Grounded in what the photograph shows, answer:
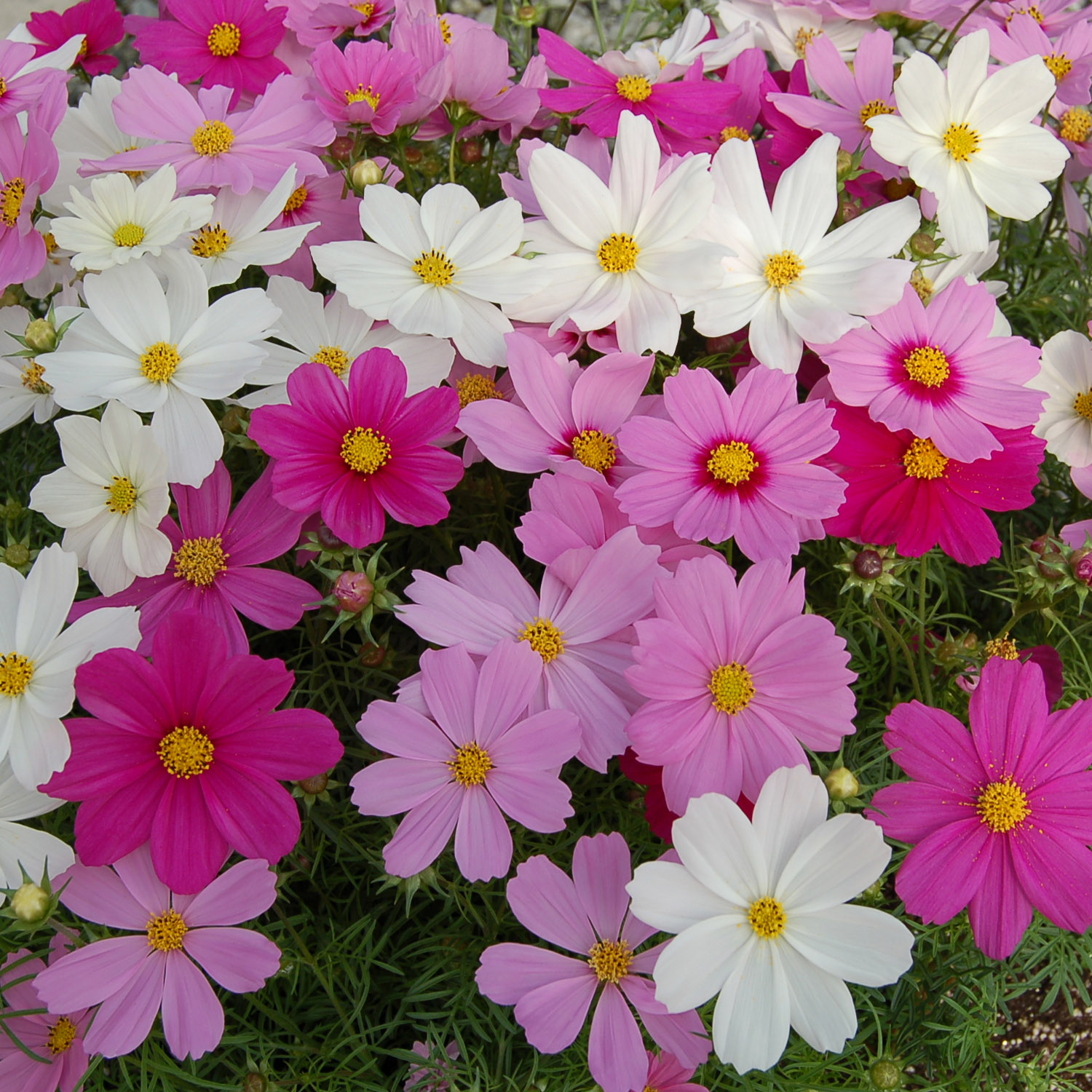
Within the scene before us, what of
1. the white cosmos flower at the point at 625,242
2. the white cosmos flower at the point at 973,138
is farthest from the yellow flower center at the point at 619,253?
the white cosmos flower at the point at 973,138

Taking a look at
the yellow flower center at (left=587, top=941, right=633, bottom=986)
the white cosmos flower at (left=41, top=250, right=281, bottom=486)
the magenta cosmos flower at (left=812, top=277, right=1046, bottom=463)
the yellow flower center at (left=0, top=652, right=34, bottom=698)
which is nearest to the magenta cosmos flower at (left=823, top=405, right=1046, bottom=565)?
the magenta cosmos flower at (left=812, top=277, right=1046, bottom=463)

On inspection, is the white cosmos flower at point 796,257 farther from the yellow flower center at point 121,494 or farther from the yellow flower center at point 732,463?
the yellow flower center at point 121,494

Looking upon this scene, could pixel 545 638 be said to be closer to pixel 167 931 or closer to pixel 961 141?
pixel 167 931

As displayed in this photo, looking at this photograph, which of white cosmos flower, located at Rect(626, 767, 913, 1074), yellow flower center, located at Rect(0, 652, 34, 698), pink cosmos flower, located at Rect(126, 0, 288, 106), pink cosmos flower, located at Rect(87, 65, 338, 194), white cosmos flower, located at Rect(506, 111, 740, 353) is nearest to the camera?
white cosmos flower, located at Rect(626, 767, 913, 1074)

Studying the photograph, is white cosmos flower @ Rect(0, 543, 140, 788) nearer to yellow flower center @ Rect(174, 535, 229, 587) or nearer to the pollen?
yellow flower center @ Rect(174, 535, 229, 587)

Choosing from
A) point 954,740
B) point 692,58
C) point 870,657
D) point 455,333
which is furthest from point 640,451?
point 692,58

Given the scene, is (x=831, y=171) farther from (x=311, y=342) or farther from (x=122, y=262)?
(x=122, y=262)

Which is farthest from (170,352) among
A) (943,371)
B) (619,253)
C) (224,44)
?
(943,371)
